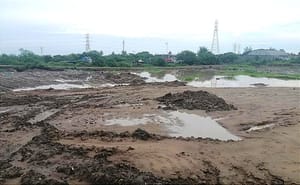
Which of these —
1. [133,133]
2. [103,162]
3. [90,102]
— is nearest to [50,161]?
[103,162]

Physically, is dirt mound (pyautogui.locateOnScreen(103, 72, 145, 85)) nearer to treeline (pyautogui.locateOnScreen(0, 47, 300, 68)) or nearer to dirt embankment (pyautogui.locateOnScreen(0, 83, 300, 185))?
treeline (pyautogui.locateOnScreen(0, 47, 300, 68))

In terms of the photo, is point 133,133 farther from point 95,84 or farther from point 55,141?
point 95,84

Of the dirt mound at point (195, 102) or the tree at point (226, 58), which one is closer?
the dirt mound at point (195, 102)

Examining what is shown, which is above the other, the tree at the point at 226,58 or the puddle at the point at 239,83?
the tree at the point at 226,58

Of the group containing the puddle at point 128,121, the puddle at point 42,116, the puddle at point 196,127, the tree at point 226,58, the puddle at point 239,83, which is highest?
the tree at point 226,58

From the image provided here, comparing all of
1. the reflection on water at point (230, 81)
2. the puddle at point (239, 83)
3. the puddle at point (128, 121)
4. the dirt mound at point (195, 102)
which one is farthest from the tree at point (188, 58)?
the puddle at point (128, 121)

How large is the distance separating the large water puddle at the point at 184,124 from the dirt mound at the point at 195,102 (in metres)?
1.57

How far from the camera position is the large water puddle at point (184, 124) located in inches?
578

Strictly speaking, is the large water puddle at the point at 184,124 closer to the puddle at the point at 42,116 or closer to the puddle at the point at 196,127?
the puddle at the point at 196,127

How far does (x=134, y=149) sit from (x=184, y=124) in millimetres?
5799

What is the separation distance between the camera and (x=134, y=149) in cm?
1096

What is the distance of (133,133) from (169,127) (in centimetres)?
256

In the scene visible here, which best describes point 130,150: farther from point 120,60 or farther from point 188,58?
point 188,58

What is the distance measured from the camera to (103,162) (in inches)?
379
